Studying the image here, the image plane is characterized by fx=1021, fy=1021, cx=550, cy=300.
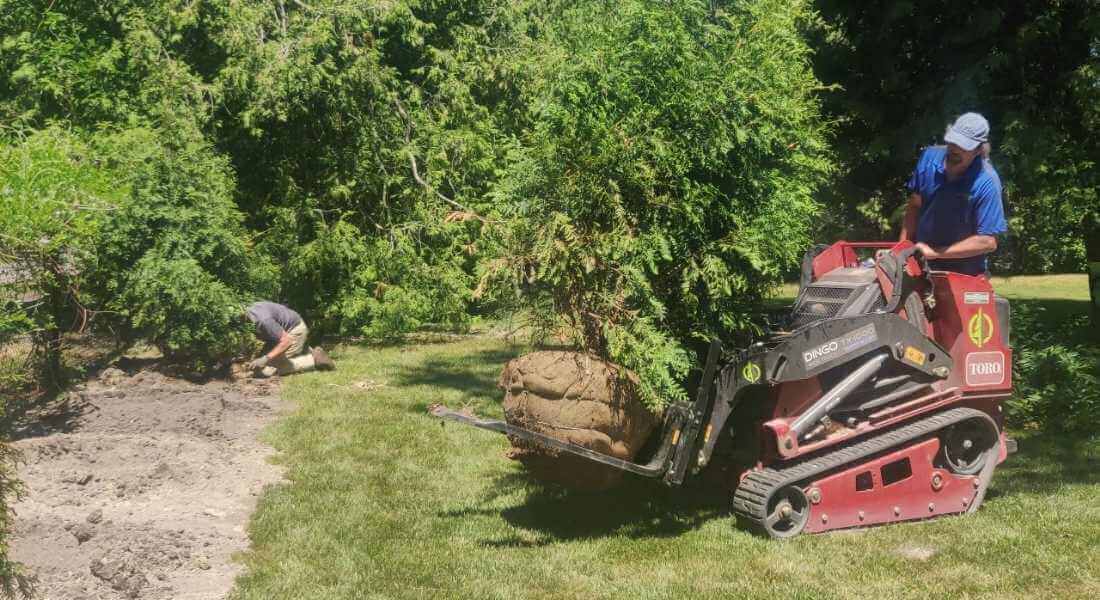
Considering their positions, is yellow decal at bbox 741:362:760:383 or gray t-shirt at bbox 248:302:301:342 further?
gray t-shirt at bbox 248:302:301:342

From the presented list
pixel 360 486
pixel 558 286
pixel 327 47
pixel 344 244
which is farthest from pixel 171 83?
pixel 558 286

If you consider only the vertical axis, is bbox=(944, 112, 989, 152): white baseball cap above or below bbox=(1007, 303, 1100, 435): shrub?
above

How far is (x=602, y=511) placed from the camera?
6512 millimetres

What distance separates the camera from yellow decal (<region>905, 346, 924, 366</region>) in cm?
602

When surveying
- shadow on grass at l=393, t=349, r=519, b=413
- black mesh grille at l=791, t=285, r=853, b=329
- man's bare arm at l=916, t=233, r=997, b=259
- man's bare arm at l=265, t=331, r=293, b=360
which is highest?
man's bare arm at l=916, t=233, r=997, b=259

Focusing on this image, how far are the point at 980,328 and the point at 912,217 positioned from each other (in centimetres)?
85

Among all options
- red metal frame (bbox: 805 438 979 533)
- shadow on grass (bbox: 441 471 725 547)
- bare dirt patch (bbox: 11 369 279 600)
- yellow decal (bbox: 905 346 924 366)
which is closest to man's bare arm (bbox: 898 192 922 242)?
yellow decal (bbox: 905 346 924 366)

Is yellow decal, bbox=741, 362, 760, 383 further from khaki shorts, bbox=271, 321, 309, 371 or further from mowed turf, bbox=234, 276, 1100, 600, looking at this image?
khaki shorts, bbox=271, 321, 309, 371

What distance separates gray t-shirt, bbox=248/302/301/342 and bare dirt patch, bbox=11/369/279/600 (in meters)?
1.43

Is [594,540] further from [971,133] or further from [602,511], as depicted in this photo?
[971,133]

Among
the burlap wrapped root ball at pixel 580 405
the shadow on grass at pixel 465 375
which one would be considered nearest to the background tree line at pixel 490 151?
the burlap wrapped root ball at pixel 580 405

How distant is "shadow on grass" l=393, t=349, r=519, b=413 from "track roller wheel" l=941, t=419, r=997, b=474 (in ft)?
14.9

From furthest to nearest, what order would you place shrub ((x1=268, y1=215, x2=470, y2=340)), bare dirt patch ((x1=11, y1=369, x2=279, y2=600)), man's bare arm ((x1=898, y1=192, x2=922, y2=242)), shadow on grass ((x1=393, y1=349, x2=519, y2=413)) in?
shrub ((x1=268, y1=215, x2=470, y2=340)), shadow on grass ((x1=393, y1=349, x2=519, y2=413)), man's bare arm ((x1=898, y1=192, x2=922, y2=242)), bare dirt patch ((x1=11, y1=369, x2=279, y2=600))

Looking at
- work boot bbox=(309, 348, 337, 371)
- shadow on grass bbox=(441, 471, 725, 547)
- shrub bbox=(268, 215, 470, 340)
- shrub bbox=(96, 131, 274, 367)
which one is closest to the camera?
shadow on grass bbox=(441, 471, 725, 547)
